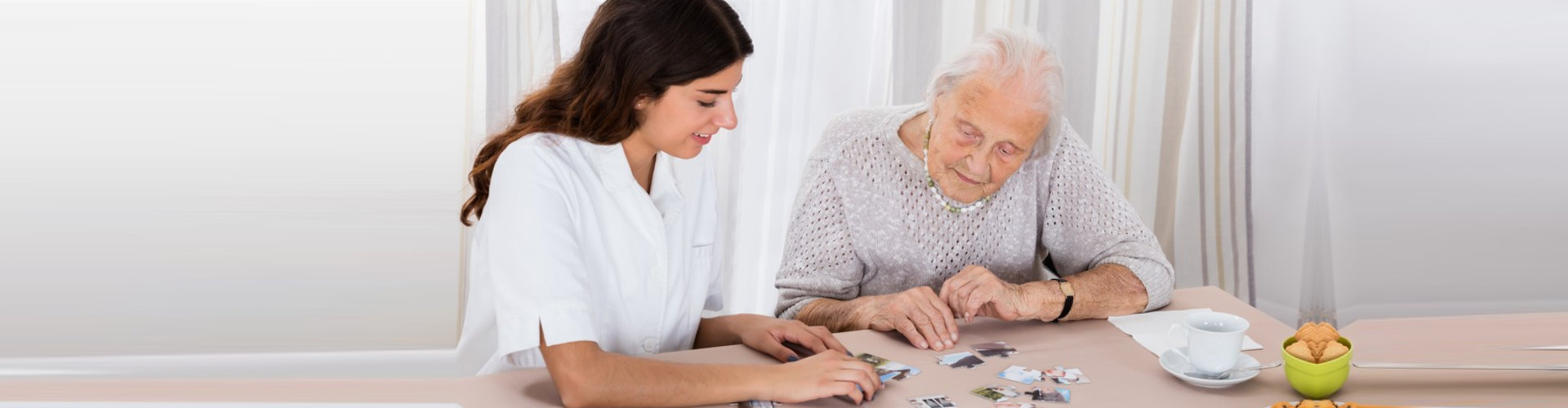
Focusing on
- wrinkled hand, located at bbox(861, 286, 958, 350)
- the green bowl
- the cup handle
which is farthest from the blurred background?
the green bowl

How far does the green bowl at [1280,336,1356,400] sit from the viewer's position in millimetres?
1506

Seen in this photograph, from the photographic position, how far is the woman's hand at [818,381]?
4.80 feet

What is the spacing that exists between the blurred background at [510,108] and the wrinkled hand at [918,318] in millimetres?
1523

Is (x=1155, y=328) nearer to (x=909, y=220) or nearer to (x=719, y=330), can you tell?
(x=909, y=220)

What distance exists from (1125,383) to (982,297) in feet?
1.11

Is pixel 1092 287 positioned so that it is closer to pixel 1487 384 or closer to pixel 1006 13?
pixel 1487 384

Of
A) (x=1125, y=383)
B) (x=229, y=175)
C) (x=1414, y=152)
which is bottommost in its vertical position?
(x=1125, y=383)

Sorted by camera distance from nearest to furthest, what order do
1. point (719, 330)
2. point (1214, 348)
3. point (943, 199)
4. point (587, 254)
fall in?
point (1214, 348), point (587, 254), point (719, 330), point (943, 199)

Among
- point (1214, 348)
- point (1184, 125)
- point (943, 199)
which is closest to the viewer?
point (1214, 348)

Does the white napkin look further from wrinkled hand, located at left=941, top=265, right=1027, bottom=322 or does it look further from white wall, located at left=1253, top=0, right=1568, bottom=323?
white wall, located at left=1253, top=0, right=1568, bottom=323

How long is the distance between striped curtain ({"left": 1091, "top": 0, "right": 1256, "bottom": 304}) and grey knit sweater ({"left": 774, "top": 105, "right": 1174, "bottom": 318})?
4.85 ft

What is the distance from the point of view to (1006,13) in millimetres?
3432

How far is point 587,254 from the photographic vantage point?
1.67 meters

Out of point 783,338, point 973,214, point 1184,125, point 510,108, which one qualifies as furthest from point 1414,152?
point 510,108
